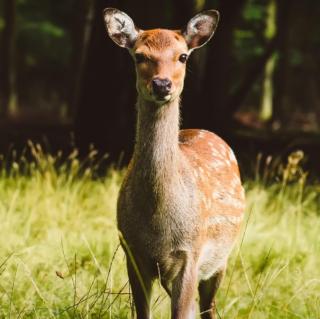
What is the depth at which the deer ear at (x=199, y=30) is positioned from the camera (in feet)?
11.1

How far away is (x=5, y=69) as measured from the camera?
1582 cm

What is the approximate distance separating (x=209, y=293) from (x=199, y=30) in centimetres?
139

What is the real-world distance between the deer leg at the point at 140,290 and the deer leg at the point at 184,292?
0.14 meters

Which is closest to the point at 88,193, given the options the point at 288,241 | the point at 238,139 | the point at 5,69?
the point at 288,241

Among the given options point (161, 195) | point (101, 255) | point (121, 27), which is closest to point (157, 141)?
point (161, 195)

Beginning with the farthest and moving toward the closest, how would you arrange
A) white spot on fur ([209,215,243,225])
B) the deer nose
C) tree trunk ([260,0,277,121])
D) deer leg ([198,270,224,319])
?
tree trunk ([260,0,277,121]), deer leg ([198,270,224,319]), white spot on fur ([209,215,243,225]), the deer nose

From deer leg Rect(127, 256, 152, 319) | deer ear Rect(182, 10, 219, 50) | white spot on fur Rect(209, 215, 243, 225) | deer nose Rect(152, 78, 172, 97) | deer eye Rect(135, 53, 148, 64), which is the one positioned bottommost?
deer leg Rect(127, 256, 152, 319)

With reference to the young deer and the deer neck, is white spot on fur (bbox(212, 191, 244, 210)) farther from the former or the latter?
the deer neck

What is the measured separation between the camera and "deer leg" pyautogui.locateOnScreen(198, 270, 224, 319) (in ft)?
12.0

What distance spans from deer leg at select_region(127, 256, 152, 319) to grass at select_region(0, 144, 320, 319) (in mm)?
65

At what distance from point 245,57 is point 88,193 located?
53.8 feet

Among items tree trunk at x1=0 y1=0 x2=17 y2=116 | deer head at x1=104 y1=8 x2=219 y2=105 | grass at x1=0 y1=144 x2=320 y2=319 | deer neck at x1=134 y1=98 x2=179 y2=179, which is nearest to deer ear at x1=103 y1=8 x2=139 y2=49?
deer head at x1=104 y1=8 x2=219 y2=105

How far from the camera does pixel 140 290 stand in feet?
10.2

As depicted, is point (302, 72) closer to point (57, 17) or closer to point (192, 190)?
point (57, 17)
